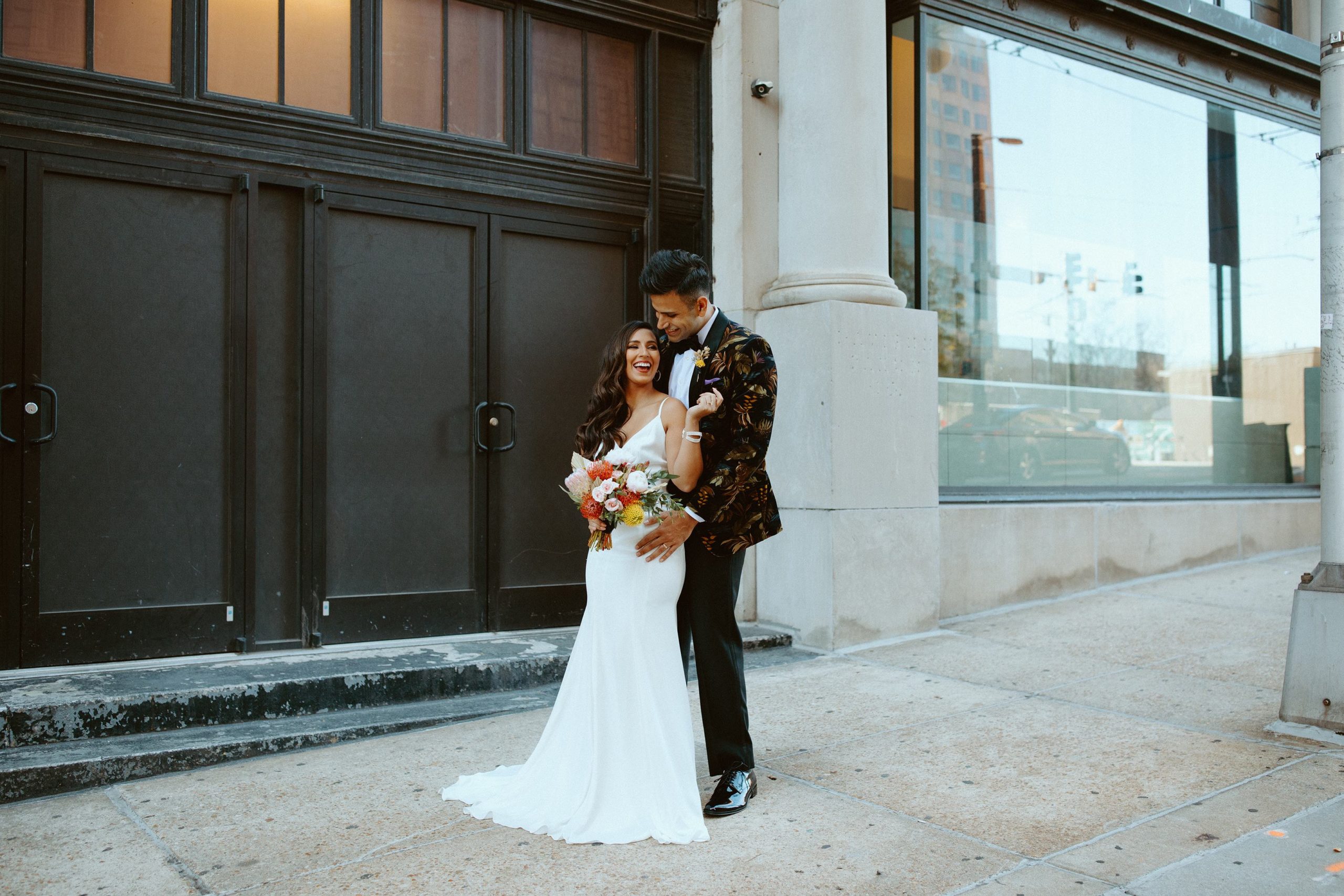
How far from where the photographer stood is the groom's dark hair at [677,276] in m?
4.10

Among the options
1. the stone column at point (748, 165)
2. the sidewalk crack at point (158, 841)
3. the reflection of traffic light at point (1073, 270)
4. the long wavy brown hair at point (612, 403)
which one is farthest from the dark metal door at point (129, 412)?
the reflection of traffic light at point (1073, 270)

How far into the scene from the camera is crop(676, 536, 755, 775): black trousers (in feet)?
13.9

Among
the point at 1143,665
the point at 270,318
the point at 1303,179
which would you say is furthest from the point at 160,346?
the point at 1303,179

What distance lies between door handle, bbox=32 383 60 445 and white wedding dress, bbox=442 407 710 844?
3075mm

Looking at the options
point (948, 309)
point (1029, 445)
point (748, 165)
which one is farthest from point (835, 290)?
point (1029, 445)

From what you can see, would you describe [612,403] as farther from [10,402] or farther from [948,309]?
[948,309]

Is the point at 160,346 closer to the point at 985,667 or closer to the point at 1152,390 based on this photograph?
the point at 985,667

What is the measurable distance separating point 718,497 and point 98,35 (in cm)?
445

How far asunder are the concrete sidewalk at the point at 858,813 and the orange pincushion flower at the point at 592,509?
1.18 metres

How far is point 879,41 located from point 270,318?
454cm

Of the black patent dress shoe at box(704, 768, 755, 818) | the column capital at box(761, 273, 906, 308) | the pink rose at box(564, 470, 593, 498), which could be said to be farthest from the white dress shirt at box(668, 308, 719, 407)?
the column capital at box(761, 273, 906, 308)

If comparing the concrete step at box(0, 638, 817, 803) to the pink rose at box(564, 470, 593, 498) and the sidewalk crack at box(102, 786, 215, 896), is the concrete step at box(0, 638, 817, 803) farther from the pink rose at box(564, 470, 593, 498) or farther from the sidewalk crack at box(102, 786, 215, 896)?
the pink rose at box(564, 470, 593, 498)

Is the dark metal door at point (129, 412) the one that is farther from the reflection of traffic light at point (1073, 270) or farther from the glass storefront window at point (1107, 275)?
the reflection of traffic light at point (1073, 270)

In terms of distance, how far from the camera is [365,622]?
6.52 m
